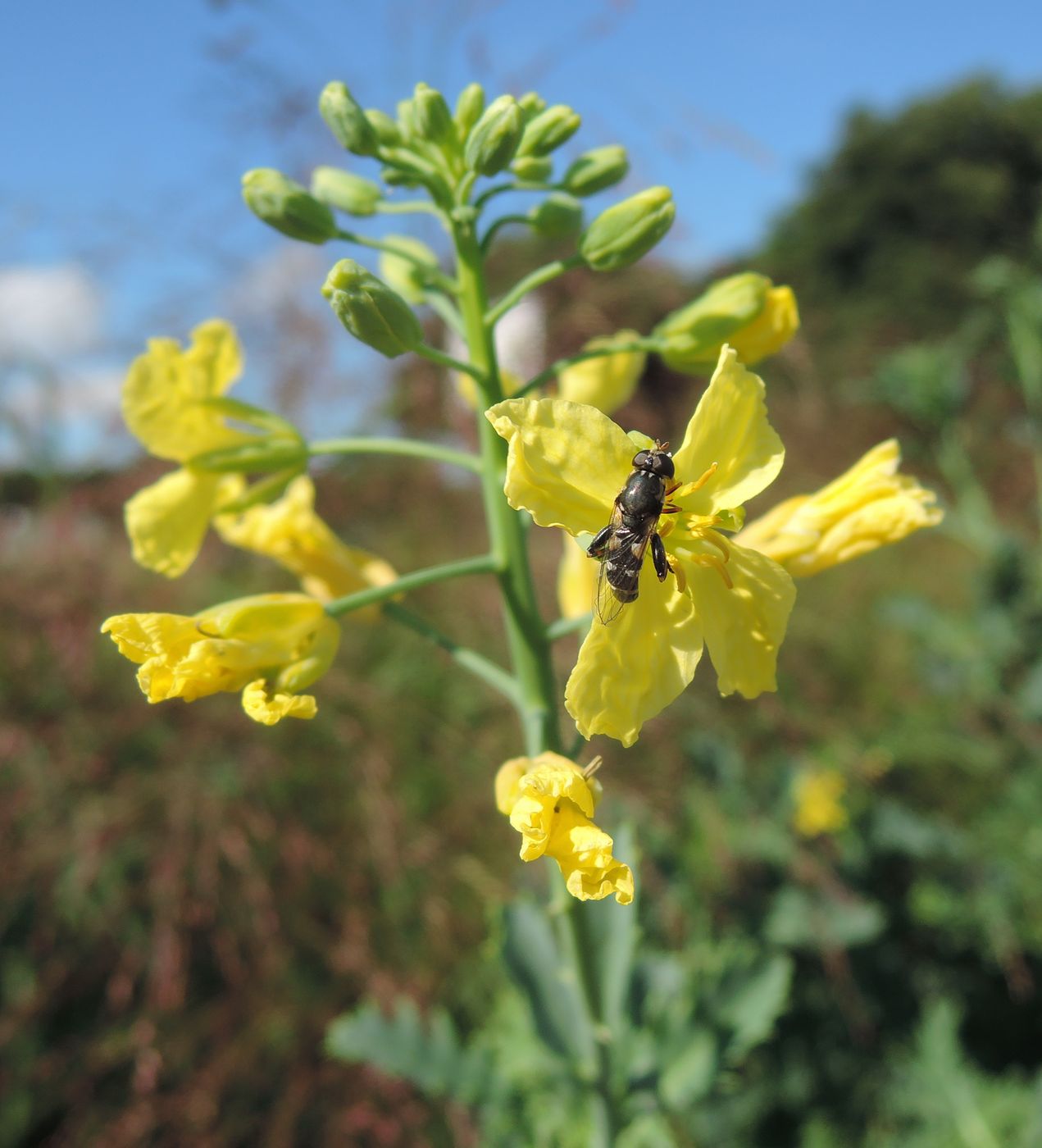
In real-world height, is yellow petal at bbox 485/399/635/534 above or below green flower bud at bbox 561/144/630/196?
below

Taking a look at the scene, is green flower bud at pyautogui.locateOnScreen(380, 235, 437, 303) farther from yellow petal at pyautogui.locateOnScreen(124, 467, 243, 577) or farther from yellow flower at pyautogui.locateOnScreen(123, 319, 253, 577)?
yellow petal at pyautogui.locateOnScreen(124, 467, 243, 577)

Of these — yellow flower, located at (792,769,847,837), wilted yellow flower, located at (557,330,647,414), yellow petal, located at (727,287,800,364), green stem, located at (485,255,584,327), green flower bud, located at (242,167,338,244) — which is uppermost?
green flower bud, located at (242,167,338,244)

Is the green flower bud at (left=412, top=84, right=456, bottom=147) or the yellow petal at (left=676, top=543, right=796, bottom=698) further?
the green flower bud at (left=412, top=84, right=456, bottom=147)

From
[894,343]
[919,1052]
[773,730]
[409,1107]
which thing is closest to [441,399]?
[773,730]

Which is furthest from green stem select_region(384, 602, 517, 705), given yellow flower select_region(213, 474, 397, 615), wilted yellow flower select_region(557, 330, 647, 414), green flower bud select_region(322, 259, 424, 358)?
wilted yellow flower select_region(557, 330, 647, 414)

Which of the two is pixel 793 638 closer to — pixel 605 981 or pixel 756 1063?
pixel 756 1063

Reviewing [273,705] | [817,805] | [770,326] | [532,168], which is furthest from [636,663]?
[817,805]
